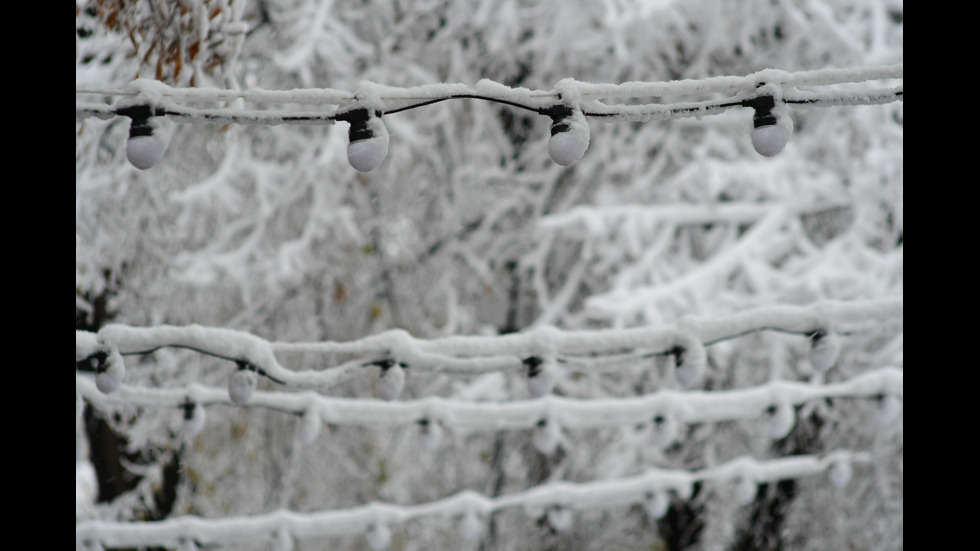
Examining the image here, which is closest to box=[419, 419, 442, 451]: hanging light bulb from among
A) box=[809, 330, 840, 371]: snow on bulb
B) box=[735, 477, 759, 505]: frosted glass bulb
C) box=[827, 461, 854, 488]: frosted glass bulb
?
box=[809, 330, 840, 371]: snow on bulb

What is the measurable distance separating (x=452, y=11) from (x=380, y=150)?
13.7ft

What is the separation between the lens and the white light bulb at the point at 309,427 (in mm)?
1789

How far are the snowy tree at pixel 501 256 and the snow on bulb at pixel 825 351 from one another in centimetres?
124

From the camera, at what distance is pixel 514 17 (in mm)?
4691

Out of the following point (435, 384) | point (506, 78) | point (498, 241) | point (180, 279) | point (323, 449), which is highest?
point (506, 78)

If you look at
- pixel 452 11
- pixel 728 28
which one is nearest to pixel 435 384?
pixel 452 11

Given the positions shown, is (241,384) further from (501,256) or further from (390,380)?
(501,256)

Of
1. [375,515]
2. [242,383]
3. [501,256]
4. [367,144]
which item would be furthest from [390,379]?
[501,256]

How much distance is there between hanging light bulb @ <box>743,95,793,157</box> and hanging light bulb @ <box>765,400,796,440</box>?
1129 mm

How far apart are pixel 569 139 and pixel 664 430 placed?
1.22 m

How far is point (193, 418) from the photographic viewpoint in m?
1.80

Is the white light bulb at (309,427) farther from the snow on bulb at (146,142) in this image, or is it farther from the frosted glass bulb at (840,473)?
the frosted glass bulb at (840,473)

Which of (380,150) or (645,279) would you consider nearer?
(380,150)
